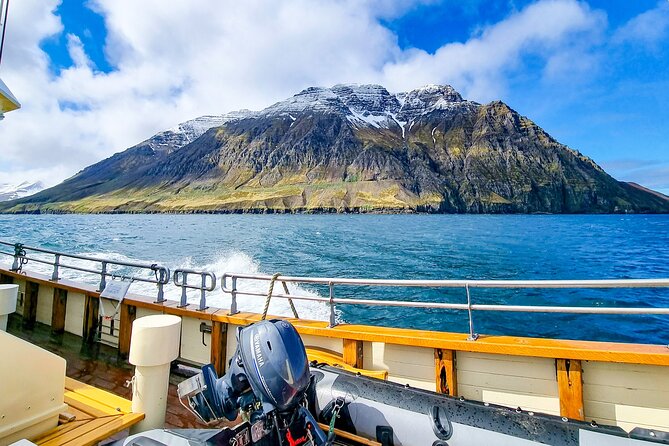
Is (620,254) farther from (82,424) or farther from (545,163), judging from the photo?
(545,163)

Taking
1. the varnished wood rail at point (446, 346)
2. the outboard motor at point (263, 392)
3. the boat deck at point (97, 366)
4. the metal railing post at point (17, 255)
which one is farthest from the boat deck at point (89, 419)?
the metal railing post at point (17, 255)

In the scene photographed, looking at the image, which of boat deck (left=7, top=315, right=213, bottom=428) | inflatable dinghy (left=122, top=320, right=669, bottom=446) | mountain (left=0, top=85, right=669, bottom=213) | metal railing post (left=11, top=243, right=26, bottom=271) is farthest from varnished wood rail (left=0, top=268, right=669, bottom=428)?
mountain (left=0, top=85, right=669, bottom=213)

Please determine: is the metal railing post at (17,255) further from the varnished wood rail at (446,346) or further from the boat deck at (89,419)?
the boat deck at (89,419)

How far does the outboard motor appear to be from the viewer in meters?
1.94

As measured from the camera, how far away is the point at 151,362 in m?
2.41

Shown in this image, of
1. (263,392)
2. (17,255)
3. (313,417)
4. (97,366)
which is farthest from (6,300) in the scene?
(17,255)

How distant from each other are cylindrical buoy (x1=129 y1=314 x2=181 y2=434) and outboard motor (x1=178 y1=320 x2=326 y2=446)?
41 centimetres

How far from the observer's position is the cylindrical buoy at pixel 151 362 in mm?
2393

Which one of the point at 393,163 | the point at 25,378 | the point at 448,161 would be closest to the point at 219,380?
the point at 25,378

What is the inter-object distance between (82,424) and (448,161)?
18626 centimetres

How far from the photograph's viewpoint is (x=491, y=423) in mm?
2297

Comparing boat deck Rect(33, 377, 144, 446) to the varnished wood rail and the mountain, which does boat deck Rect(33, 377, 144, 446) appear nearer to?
the varnished wood rail

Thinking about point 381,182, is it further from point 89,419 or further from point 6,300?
point 89,419

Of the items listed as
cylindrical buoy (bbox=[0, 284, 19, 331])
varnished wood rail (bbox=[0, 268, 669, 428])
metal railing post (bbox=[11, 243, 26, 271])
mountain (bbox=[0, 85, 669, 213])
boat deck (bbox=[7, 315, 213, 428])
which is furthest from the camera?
mountain (bbox=[0, 85, 669, 213])
